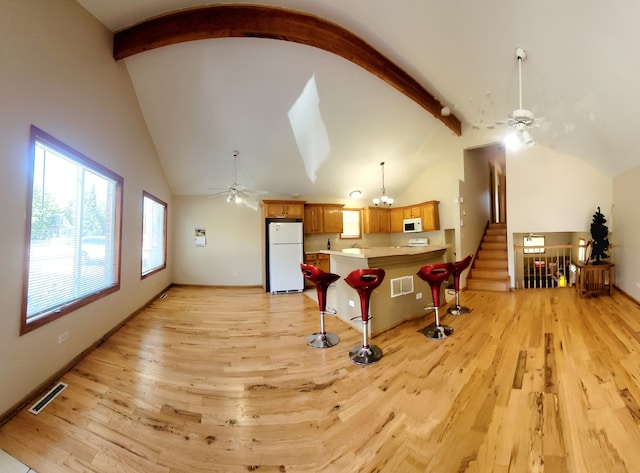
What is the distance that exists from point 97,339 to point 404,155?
6677mm

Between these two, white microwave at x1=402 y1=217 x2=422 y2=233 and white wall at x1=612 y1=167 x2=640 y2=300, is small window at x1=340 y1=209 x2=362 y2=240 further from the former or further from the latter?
white wall at x1=612 y1=167 x2=640 y2=300

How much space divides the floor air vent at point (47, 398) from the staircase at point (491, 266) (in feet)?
21.5

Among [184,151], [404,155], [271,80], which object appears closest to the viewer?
[271,80]

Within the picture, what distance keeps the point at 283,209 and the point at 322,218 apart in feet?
3.88

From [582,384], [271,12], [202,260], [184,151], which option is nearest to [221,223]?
[202,260]

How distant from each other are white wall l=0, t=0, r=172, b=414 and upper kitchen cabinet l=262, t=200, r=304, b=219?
2700 mm

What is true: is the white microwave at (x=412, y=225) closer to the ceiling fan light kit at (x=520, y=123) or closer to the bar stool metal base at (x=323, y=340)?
the ceiling fan light kit at (x=520, y=123)

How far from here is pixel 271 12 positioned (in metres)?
2.72

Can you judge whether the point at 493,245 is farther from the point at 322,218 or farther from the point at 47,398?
the point at 47,398

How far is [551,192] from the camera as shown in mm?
5023

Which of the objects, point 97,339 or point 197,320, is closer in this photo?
point 97,339

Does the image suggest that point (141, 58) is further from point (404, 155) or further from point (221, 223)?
point (404, 155)

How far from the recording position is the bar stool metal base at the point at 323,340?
271 centimetres

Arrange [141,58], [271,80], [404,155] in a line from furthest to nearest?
1. [404,155]
2. [271,80]
3. [141,58]
